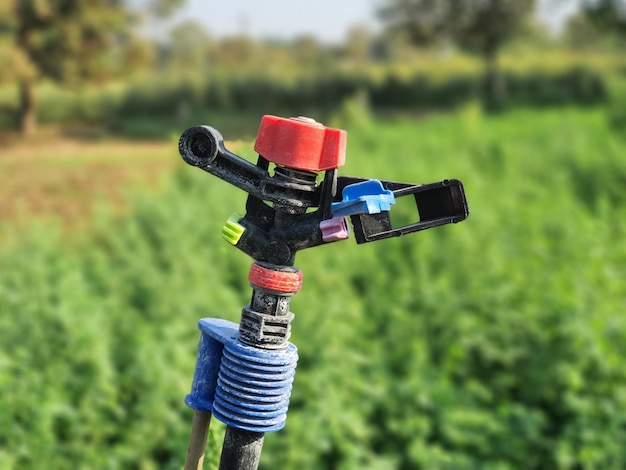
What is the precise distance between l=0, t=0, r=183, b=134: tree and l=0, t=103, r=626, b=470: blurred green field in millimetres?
8713

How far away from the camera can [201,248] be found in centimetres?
484

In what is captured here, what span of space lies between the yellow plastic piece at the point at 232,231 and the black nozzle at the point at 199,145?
0.07 metres

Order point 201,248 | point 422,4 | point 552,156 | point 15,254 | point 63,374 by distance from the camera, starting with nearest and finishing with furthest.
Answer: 1. point 63,374
2. point 15,254
3. point 201,248
4. point 552,156
5. point 422,4

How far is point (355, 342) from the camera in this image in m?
3.79

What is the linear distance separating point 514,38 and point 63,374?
21166 millimetres

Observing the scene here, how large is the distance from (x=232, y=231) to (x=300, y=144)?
0.42ft

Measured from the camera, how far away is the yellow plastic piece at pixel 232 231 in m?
0.88

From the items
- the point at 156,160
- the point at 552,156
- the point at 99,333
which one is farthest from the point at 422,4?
the point at 99,333

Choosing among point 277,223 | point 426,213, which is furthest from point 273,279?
point 426,213

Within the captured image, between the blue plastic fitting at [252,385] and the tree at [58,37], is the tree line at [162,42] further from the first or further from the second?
the blue plastic fitting at [252,385]

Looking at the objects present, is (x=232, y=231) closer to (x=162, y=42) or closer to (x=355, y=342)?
(x=355, y=342)

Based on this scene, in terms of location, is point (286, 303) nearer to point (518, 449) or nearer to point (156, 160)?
point (518, 449)

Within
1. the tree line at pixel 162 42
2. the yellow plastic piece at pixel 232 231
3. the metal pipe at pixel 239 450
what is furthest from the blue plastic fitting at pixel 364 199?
the tree line at pixel 162 42

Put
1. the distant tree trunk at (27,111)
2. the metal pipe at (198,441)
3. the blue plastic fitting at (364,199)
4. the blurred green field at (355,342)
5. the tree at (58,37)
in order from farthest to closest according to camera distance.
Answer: the distant tree trunk at (27,111) → the tree at (58,37) → the blurred green field at (355,342) → the metal pipe at (198,441) → the blue plastic fitting at (364,199)
